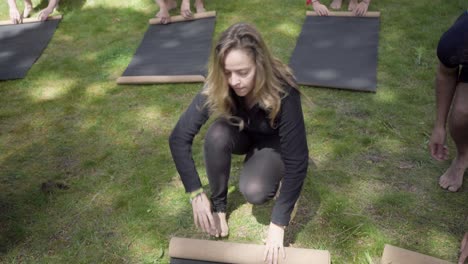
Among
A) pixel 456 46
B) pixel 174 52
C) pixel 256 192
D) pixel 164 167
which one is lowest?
pixel 164 167

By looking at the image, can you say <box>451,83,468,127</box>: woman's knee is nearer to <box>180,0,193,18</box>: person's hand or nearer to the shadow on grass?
<box>180,0,193,18</box>: person's hand

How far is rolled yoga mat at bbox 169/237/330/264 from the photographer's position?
6.02 feet

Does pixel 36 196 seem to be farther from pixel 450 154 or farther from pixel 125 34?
pixel 450 154

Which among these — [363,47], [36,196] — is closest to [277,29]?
[363,47]

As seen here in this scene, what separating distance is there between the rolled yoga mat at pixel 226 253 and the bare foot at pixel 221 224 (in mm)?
173

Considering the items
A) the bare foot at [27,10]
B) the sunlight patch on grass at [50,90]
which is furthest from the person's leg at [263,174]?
the bare foot at [27,10]

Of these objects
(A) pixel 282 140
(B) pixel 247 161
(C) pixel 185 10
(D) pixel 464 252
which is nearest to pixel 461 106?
(D) pixel 464 252

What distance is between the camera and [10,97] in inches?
129

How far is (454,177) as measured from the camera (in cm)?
228

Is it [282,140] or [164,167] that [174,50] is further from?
[282,140]

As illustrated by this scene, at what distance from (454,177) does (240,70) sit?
1.40 m

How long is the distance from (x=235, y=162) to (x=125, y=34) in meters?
2.07

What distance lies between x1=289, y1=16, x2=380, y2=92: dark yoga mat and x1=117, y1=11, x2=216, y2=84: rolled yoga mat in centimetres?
78

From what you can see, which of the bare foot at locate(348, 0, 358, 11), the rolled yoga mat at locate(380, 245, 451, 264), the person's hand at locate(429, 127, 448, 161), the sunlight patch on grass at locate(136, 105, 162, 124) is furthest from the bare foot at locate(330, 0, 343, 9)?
the rolled yoga mat at locate(380, 245, 451, 264)
